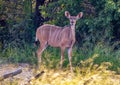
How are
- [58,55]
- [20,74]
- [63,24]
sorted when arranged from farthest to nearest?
[63,24]
[58,55]
[20,74]

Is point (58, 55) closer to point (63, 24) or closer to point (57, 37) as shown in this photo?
point (57, 37)

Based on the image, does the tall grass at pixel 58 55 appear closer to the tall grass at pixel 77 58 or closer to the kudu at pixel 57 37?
the tall grass at pixel 77 58

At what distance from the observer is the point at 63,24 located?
1225cm

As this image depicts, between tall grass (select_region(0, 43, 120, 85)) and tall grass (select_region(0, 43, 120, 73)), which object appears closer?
tall grass (select_region(0, 43, 120, 85))

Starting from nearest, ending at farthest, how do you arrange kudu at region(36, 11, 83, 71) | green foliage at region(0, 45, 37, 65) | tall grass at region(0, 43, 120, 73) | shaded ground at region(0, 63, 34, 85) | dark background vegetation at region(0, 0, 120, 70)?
shaded ground at region(0, 63, 34, 85)
kudu at region(36, 11, 83, 71)
tall grass at region(0, 43, 120, 73)
green foliage at region(0, 45, 37, 65)
dark background vegetation at region(0, 0, 120, 70)

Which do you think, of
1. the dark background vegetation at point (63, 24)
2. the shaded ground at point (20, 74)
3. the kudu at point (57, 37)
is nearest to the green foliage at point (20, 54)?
the dark background vegetation at point (63, 24)

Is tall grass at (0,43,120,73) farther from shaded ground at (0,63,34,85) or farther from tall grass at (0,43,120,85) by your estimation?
shaded ground at (0,63,34,85)

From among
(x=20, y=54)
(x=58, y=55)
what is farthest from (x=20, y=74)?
(x=20, y=54)

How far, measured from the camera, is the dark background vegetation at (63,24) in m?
10.8

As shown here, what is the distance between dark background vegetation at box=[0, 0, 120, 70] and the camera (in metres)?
10.8

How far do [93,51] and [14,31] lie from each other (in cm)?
309

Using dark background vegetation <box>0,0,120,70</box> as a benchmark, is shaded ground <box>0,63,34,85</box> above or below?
below

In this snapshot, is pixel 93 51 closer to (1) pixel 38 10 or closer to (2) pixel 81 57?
(2) pixel 81 57

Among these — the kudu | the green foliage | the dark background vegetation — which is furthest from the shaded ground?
the kudu
